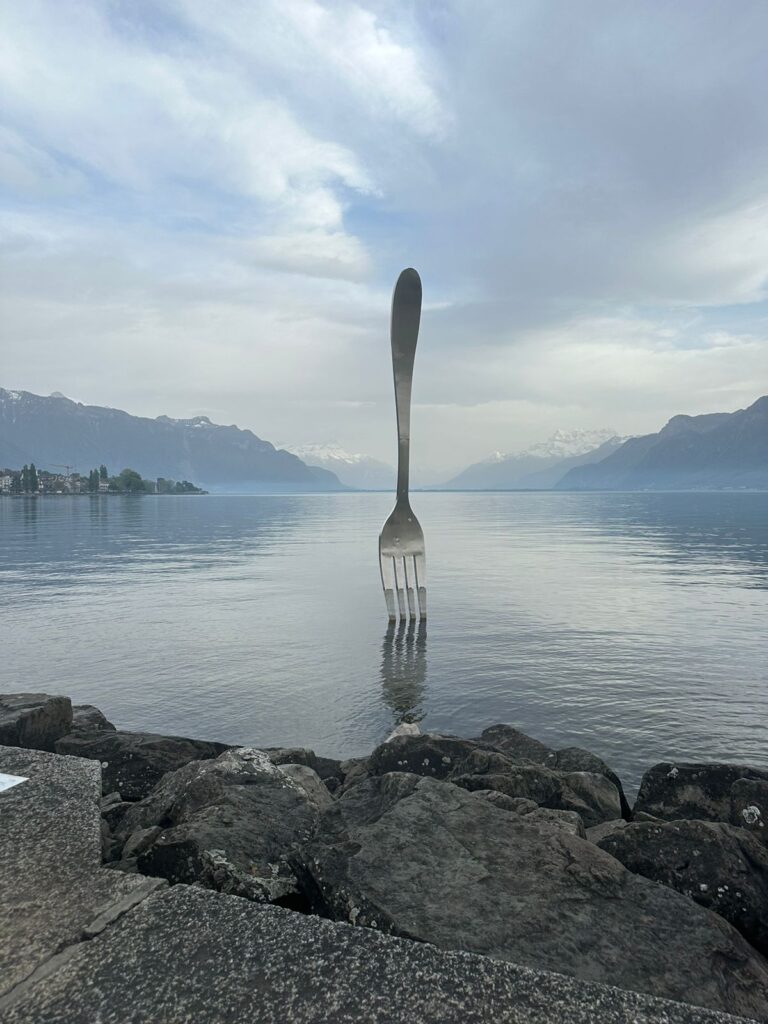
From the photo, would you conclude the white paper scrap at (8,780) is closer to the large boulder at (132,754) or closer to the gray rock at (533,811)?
the large boulder at (132,754)

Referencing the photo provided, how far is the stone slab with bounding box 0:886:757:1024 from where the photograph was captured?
2.84 meters

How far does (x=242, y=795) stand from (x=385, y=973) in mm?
2870

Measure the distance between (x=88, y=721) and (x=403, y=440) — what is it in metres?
13.2

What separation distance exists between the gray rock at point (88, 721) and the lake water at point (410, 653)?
0.98 metres

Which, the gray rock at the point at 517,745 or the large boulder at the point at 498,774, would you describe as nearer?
the large boulder at the point at 498,774

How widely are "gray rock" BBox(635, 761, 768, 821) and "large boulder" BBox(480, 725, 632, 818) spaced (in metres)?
0.49

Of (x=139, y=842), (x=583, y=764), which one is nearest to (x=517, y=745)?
(x=583, y=764)

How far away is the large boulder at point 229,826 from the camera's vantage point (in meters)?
4.44

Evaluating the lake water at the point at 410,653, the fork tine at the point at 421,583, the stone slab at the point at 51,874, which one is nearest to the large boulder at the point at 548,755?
the lake water at the point at 410,653

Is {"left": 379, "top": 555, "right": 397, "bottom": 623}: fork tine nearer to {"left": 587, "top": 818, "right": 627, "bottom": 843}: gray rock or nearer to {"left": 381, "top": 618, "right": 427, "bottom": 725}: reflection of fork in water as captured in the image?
{"left": 381, "top": 618, "right": 427, "bottom": 725}: reflection of fork in water

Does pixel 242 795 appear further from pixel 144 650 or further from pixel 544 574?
pixel 544 574

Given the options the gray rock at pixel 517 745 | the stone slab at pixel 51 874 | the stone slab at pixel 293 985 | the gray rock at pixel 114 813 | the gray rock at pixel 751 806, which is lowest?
the gray rock at pixel 517 745

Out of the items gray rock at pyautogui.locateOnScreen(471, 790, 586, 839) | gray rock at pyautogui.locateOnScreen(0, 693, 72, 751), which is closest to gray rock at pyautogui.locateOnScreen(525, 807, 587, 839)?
gray rock at pyautogui.locateOnScreen(471, 790, 586, 839)

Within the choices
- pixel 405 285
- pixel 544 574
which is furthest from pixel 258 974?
pixel 544 574
